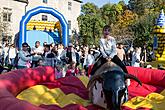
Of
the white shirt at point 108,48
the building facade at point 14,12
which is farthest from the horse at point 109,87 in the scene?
the building facade at point 14,12

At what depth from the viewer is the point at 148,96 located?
328 inches

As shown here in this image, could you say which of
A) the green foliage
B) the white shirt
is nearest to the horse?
the white shirt

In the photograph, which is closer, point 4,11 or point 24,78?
point 24,78

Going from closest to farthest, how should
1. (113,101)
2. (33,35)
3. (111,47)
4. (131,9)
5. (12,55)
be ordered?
(113,101)
(111,47)
(12,55)
(33,35)
(131,9)

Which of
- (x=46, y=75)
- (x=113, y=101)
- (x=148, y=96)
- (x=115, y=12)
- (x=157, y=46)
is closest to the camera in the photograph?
(x=113, y=101)

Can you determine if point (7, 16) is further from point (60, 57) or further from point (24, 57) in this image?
point (24, 57)

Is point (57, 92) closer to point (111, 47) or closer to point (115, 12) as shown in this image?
point (111, 47)

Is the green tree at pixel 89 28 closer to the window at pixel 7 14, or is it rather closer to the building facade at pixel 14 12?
the building facade at pixel 14 12

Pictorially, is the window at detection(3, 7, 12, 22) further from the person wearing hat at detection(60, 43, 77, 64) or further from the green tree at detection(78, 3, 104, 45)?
the person wearing hat at detection(60, 43, 77, 64)

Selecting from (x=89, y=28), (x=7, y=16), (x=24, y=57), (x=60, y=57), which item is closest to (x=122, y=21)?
(x=89, y=28)

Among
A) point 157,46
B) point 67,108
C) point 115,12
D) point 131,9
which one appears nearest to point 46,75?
point 67,108

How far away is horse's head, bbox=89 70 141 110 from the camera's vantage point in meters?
6.01

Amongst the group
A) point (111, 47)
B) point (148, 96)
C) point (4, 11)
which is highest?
point (4, 11)

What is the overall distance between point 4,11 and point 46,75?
29834 mm
